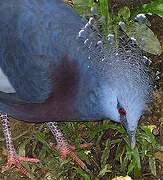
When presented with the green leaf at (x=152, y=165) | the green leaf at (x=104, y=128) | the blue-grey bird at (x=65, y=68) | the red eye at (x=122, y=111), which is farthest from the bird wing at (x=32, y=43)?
the green leaf at (x=152, y=165)

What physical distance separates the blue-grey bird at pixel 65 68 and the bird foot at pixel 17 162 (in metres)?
0.45

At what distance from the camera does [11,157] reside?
356cm

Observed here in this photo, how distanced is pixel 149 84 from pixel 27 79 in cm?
63

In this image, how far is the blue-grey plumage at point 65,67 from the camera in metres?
2.86

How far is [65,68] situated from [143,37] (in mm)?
550

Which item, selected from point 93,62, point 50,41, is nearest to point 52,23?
point 50,41

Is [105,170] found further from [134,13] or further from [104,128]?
[134,13]

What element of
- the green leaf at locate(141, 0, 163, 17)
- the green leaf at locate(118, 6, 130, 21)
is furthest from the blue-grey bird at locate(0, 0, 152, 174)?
the green leaf at locate(141, 0, 163, 17)

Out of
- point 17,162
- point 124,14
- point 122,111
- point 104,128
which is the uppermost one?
point 124,14

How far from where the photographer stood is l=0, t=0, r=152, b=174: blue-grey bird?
286cm

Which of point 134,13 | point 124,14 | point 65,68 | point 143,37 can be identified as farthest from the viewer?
point 134,13

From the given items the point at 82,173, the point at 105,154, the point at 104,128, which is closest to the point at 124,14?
the point at 104,128

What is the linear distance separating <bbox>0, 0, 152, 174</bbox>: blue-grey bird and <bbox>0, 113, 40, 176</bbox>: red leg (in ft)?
1.29

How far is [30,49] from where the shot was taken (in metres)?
2.98
